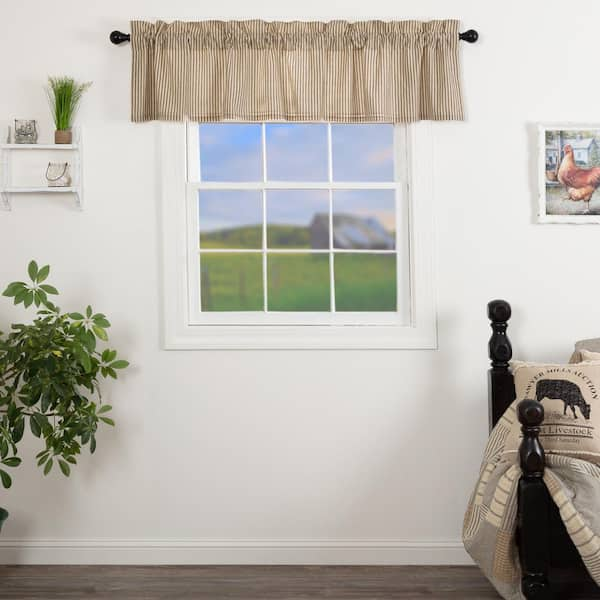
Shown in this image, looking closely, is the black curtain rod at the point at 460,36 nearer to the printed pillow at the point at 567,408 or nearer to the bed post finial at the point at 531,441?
the printed pillow at the point at 567,408

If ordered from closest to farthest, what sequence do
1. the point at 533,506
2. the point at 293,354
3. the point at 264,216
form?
the point at 533,506
the point at 293,354
the point at 264,216

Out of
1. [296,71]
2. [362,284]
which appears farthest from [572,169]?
[296,71]

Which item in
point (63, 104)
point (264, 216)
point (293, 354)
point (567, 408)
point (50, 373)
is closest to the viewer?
point (567, 408)

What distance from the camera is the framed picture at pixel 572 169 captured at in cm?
310

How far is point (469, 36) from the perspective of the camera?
121 inches

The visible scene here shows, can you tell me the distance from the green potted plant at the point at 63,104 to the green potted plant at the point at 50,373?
0.59 meters

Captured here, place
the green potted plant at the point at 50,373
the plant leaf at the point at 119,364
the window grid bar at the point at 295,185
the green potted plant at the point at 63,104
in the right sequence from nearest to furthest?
the green potted plant at the point at 50,373 < the plant leaf at the point at 119,364 < the green potted plant at the point at 63,104 < the window grid bar at the point at 295,185

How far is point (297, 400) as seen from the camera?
3152mm

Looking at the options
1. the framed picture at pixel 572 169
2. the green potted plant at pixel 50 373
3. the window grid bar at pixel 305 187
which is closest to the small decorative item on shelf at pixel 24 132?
the green potted plant at pixel 50 373

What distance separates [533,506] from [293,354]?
122 cm

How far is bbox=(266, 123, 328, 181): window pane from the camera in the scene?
3.28 meters

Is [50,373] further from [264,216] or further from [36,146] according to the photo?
[264,216]

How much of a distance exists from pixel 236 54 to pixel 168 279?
102cm

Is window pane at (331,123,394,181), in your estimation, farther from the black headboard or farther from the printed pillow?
the printed pillow
